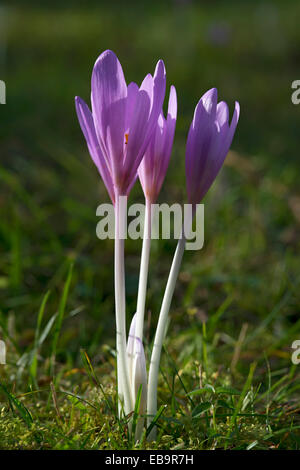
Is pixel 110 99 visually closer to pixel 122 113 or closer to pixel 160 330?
pixel 122 113

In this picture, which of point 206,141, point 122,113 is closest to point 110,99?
point 122,113

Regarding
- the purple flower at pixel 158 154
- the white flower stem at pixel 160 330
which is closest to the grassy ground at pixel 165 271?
the white flower stem at pixel 160 330

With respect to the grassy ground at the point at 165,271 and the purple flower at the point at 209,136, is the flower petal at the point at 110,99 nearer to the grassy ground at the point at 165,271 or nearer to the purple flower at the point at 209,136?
the purple flower at the point at 209,136

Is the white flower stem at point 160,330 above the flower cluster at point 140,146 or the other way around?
the other way around

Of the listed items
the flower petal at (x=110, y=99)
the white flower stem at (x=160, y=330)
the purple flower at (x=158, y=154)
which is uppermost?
the flower petal at (x=110, y=99)

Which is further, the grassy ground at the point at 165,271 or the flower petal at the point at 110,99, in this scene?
the grassy ground at the point at 165,271
